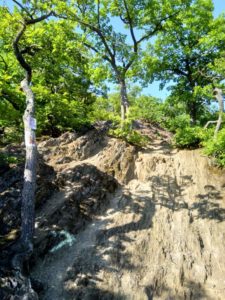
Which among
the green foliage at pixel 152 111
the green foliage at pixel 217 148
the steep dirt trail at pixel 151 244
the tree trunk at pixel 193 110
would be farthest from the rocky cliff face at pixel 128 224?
the green foliage at pixel 152 111

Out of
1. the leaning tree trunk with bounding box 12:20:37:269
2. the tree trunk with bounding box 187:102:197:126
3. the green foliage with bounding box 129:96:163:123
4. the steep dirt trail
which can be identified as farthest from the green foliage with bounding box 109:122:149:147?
the leaning tree trunk with bounding box 12:20:37:269

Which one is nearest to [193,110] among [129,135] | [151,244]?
[129,135]

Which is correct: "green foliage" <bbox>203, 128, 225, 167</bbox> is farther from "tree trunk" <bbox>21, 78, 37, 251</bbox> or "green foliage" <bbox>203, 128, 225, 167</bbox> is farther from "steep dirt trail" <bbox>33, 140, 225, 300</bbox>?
"tree trunk" <bbox>21, 78, 37, 251</bbox>

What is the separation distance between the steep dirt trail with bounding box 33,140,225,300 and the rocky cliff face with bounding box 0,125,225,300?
0.09ft

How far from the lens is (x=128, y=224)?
1023cm

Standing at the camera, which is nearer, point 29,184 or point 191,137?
point 29,184

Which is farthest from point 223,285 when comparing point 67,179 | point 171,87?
point 171,87

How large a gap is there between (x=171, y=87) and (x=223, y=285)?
40.8 ft

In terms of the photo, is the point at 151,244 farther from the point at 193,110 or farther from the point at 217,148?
the point at 193,110

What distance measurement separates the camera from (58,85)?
674 inches

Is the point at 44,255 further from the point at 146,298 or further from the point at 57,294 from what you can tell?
the point at 146,298

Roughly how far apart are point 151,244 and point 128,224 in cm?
104

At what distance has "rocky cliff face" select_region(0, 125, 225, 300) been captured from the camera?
27.2 feet

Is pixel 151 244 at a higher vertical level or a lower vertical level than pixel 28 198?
lower
